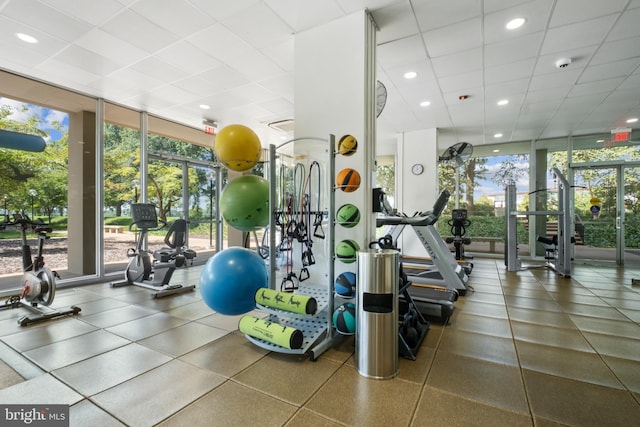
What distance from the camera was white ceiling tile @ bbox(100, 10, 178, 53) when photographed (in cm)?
311

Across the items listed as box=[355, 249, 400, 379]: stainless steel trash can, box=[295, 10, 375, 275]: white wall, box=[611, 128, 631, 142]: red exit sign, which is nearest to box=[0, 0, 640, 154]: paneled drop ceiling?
box=[295, 10, 375, 275]: white wall

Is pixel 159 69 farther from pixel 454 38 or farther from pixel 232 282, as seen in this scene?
pixel 454 38

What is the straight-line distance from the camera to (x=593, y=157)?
7312 millimetres

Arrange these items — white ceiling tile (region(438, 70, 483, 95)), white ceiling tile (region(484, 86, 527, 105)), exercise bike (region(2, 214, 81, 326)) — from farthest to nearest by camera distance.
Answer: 1. white ceiling tile (region(484, 86, 527, 105))
2. white ceiling tile (region(438, 70, 483, 95))
3. exercise bike (region(2, 214, 81, 326))

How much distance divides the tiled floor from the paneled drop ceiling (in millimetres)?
3203

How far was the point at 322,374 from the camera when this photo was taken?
6.95 ft

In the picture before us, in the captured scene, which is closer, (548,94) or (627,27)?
(627,27)

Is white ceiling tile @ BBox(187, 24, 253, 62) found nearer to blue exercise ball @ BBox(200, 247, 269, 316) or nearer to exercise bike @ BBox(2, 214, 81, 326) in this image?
blue exercise ball @ BBox(200, 247, 269, 316)

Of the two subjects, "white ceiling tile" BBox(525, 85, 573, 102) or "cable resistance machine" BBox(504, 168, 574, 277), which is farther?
"cable resistance machine" BBox(504, 168, 574, 277)

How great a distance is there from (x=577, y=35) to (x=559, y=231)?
3708 millimetres

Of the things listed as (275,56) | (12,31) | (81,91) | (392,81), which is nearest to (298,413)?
(275,56)

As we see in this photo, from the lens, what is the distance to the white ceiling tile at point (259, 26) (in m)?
3.00

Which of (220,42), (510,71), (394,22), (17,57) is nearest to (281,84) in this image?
(220,42)

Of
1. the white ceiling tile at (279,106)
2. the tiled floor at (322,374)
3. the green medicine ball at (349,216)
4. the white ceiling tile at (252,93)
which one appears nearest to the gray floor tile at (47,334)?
the tiled floor at (322,374)
